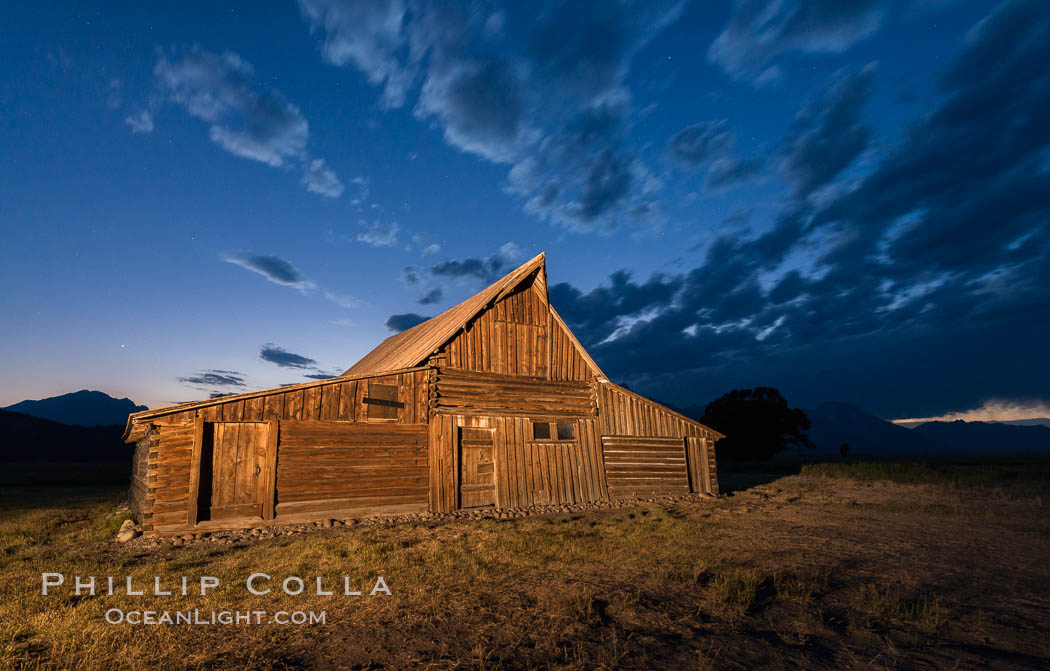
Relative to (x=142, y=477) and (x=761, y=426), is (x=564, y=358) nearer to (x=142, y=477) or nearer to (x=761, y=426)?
(x=142, y=477)

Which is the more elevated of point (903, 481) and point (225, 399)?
point (225, 399)

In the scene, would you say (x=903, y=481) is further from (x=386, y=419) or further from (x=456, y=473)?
(x=386, y=419)

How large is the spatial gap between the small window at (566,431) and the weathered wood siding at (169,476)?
11.2 m

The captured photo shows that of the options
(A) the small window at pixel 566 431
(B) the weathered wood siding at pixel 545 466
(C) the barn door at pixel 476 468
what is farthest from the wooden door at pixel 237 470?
(A) the small window at pixel 566 431

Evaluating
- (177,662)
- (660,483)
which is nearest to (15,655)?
(177,662)

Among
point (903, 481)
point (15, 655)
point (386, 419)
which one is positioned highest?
point (386, 419)

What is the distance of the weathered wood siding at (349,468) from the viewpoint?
13.4 metres

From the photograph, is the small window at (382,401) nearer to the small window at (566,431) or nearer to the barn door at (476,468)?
the barn door at (476,468)

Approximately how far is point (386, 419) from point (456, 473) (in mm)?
2881

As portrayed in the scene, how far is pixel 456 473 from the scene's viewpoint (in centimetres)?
1565

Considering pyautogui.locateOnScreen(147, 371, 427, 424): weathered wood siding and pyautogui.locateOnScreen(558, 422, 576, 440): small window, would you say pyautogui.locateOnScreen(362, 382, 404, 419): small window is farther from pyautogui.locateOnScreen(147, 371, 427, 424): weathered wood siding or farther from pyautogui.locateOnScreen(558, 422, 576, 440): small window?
pyautogui.locateOnScreen(558, 422, 576, 440): small window

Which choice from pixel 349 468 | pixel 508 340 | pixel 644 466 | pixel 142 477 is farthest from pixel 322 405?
pixel 644 466

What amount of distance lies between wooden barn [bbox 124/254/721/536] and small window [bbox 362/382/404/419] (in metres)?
0.03

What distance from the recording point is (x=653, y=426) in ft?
63.3
